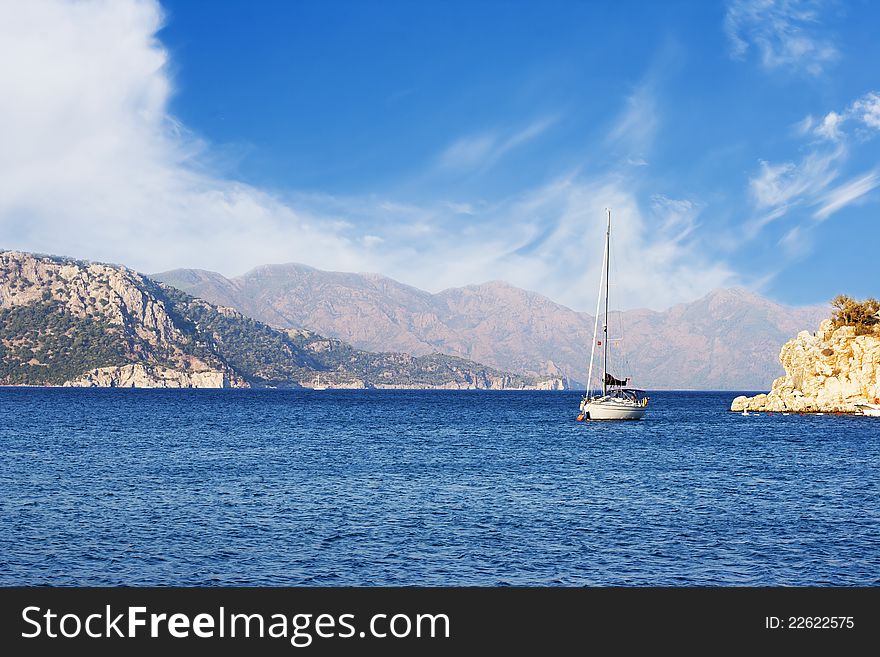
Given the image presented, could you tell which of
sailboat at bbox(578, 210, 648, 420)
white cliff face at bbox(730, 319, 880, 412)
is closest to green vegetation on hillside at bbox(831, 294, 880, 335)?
white cliff face at bbox(730, 319, 880, 412)

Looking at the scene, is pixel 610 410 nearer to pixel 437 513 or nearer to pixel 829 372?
pixel 829 372

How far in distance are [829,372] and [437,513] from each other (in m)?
122

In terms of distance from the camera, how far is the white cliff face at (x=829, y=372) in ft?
432

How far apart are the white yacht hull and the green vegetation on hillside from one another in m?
51.0

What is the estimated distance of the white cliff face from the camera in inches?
5187

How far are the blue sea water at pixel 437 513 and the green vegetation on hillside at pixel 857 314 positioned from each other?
63948 mm

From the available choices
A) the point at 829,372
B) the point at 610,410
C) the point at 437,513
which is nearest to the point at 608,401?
the point at 610,410

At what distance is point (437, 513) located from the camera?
130ft

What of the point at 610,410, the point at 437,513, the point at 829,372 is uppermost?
the point at 829,372

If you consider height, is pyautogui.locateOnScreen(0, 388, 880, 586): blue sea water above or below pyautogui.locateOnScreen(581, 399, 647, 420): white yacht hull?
below

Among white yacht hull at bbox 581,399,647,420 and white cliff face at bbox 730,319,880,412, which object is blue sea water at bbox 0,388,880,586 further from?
white cliff face at bbox 730,319,880,412

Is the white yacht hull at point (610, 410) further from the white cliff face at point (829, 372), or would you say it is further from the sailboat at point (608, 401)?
the white cliff face at point (829, 372)
